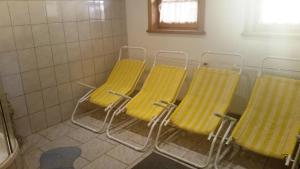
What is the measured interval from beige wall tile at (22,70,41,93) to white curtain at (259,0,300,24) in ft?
8.52

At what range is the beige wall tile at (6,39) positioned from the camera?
2.66 m

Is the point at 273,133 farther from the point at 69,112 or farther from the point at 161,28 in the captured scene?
the point at 69,112

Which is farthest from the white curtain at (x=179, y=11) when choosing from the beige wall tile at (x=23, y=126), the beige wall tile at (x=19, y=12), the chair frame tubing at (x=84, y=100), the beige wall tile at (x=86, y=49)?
the beige wall tile at (x=23, y=126)

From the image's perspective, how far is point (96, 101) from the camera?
130 inches

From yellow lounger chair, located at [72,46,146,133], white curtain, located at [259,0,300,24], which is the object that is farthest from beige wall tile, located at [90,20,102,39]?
white curtain, located at [259,0,300,24]

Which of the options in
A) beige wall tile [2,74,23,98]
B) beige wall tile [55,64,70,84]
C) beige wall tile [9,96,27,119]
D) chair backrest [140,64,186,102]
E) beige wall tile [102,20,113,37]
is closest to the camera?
beige wall tile [2,74,23,98]

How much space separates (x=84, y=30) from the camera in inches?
134

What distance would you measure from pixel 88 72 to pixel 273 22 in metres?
2.35

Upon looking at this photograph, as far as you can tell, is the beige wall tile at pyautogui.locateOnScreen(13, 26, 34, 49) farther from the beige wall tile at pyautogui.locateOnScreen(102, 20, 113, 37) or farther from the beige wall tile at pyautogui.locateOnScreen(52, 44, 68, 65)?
the beige wall tile at pyautogui.locateOnScreen(102, 20, 113, 37)

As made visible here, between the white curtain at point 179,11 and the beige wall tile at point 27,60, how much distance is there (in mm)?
1734

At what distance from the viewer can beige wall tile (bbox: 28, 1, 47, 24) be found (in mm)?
2861

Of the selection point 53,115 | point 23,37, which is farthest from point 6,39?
point 53,115

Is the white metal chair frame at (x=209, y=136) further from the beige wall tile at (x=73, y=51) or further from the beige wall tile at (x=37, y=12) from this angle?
the beige wall tile at (x=37, y=12)

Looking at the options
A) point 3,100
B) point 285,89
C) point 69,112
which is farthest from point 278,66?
point 3,100
